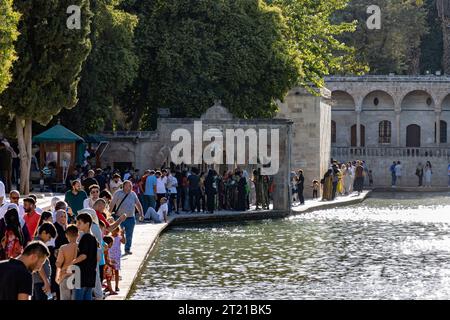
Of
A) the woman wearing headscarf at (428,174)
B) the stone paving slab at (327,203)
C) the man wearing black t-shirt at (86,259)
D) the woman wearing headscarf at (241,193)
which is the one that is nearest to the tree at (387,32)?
the woman wearing headscarf at (428,174)

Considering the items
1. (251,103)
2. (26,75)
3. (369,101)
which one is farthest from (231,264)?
(369,101)

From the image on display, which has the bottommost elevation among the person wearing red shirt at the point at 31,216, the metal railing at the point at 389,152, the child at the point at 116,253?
the child at the point at 116,253

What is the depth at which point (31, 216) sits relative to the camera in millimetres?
15242

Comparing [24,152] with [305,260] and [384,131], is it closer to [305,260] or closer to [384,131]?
[305,260]

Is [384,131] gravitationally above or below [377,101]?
below

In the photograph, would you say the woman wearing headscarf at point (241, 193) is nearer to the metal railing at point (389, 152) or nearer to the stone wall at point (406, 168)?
the stone wall at point (406, 168)

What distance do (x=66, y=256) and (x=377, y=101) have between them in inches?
2314

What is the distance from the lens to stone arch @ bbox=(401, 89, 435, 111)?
69.6 metres

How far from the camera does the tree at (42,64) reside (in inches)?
1139

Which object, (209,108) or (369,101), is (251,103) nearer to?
(209,108)

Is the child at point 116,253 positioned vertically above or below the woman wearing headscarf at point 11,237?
below

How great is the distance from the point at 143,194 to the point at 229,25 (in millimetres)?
11867

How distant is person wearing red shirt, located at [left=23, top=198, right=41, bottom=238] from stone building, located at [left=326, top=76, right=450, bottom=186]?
5249cm

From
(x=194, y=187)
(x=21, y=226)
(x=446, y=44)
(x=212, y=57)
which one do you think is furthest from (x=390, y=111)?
(x=21, y=226)
